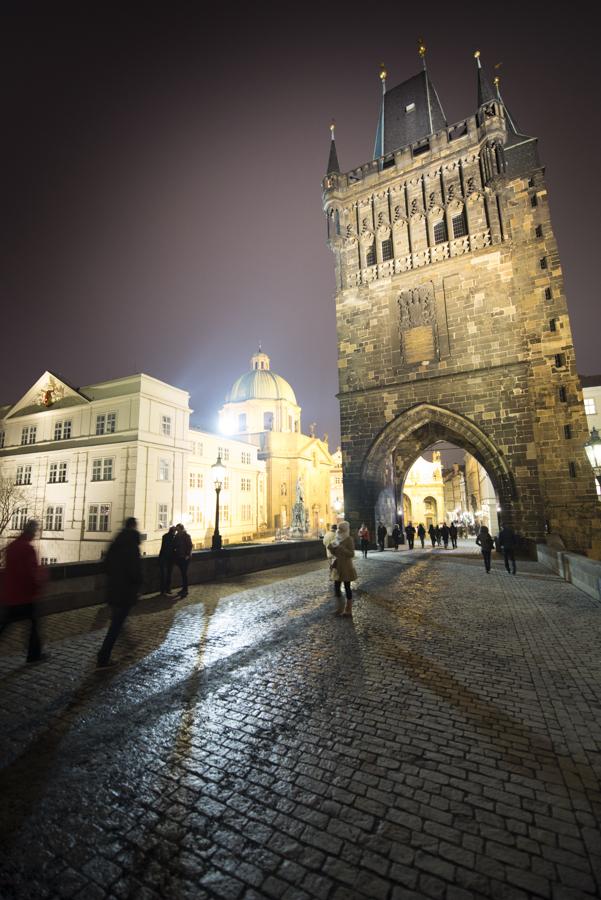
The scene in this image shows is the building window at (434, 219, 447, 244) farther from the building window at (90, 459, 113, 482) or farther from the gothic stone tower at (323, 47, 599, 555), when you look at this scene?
the building window at (90, 459, 113, 482)

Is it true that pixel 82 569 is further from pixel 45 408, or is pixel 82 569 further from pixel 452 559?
pixel 45 408

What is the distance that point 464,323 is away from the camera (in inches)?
756

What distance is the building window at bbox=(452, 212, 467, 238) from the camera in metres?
20.2

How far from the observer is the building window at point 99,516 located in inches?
1057

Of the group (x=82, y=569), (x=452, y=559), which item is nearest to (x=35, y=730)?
(x=82, y=569)

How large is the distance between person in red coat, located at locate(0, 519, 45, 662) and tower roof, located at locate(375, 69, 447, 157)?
29.7 metres

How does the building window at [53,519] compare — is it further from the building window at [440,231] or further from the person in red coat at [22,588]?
the building window at [440,231]

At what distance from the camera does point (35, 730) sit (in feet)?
11.3

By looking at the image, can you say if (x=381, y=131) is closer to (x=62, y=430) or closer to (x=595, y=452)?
(x=595, y=452)

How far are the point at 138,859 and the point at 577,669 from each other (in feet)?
16.3

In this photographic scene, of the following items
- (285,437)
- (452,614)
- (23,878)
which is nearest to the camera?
(23,878)

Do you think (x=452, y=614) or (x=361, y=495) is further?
(x=361, y=495)

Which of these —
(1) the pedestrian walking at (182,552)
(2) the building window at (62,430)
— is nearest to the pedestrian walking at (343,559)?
(1) the pedestrian walking at (182,552)

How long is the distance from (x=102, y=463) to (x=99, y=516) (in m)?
3.71
